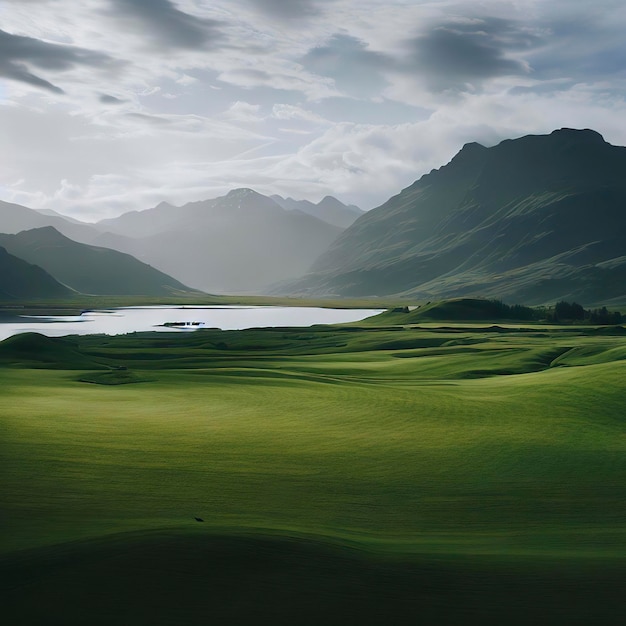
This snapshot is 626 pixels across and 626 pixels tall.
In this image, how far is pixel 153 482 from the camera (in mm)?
17172

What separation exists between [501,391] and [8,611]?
26576mm

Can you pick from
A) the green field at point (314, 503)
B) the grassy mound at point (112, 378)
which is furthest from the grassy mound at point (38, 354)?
the green field at point (314, 503)

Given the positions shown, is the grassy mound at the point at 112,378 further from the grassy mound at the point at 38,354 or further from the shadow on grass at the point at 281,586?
the shadow on grass at the point at 281,586

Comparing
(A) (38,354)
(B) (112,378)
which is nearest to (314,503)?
(B) (112,378)

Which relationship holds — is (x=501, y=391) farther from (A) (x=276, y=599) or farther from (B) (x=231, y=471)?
(A) (x=276, y=599)

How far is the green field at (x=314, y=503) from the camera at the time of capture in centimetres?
1059

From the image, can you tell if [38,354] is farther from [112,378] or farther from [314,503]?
[314,503]

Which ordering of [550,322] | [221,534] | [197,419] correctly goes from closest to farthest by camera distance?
[221,534]
[197,419]
[550,322]

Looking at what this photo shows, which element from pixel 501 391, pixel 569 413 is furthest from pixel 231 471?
pixel 501 391

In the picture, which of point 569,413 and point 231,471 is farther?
point 569,413

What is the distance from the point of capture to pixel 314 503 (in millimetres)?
16328

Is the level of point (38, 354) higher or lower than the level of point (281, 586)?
higher

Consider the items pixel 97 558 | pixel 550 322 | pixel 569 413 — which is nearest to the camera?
pixel 97 558

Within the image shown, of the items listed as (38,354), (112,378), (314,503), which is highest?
(38,354)
